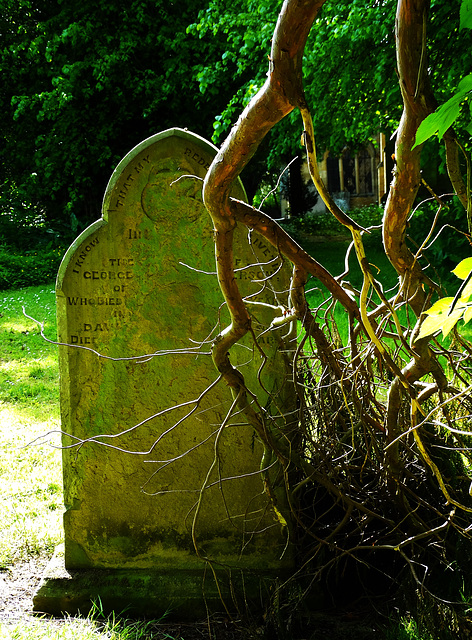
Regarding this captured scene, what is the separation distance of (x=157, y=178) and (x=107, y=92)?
11.7 meters

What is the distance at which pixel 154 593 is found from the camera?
3.08 meters

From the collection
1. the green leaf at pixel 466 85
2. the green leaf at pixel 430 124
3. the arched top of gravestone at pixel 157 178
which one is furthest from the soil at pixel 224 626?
the green leaf at pixel 466 85

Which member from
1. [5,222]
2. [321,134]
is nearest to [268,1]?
[321,134]

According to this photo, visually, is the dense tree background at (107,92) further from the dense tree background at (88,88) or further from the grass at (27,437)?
the grass at (27,437)

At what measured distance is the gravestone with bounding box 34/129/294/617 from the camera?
3.06 metres

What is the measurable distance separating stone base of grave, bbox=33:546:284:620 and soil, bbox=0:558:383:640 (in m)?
0.06

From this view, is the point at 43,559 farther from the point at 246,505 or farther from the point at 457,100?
the point at 457,100

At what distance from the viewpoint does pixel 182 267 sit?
3.12 metres

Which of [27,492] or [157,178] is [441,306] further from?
[27,492]

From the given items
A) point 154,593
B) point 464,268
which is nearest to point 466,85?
point 464,268

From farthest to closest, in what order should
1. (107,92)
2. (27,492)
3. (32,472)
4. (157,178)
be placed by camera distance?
(107,92)
(32,472)
(27,492)
(157,178)

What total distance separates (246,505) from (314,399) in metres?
0.62

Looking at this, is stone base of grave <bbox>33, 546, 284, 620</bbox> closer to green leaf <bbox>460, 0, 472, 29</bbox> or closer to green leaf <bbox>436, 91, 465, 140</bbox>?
green leaf <bbox>436, 91, 465, 140</bbox>

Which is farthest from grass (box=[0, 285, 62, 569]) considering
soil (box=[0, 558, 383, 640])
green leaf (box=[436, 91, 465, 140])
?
green leaf (box=[436, 91, 465, 140])
